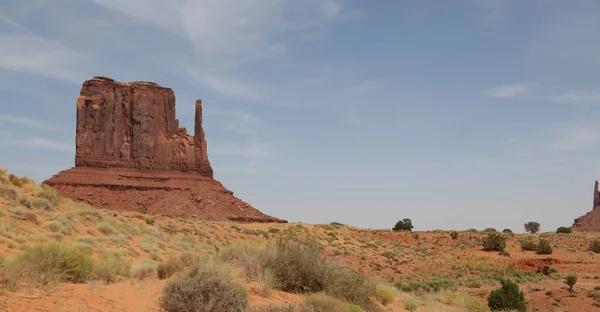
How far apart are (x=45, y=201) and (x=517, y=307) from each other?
2246cm

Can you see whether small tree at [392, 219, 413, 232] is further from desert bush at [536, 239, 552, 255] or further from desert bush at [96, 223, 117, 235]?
desert bush at [96, 223, 117, 235]

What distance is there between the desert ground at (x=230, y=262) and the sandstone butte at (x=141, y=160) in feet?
62.3

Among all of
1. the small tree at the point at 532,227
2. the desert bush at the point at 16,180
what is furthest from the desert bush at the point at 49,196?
the small tree at the point at 532,227

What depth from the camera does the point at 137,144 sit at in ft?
266

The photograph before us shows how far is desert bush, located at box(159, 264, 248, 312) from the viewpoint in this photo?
8906 mm

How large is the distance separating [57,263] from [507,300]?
719 inches

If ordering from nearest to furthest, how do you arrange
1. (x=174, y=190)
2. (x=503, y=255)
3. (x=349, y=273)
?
1. (x=349, y=273)
2. (x=503, y=255)
3. (x=174, y=190)

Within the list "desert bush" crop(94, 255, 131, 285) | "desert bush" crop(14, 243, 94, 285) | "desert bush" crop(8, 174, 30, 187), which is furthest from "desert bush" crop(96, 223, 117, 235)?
"desert bush" crop(14, 243, 94, 285)

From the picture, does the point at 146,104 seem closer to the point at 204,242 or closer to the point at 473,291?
the point at 204,242

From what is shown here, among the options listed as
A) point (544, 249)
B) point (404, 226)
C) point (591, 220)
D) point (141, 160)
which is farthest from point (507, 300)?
point (591, 220)

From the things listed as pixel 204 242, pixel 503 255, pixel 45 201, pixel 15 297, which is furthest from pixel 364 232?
pixel 15 297

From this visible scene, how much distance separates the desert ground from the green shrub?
1149 mm

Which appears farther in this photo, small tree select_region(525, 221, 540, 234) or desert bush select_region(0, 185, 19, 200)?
small tree select_region(525, 221, 540, 234)

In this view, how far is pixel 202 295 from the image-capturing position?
9.02m
